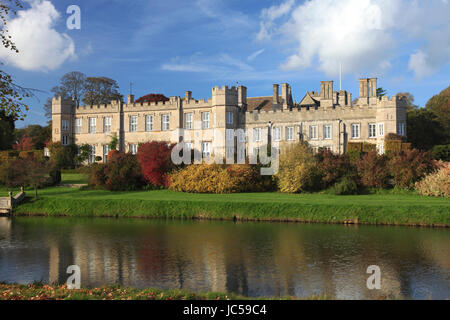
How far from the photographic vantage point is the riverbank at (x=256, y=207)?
22969 millimetres

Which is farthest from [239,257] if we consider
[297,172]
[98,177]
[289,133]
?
[289,133]

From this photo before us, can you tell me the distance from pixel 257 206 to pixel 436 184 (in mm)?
11477

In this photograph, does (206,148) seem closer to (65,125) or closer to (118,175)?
(118,175)

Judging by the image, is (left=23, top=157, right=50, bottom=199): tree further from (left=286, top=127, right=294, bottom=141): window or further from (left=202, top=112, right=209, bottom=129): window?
(left=286, top=127, right=294, bottom=141): window

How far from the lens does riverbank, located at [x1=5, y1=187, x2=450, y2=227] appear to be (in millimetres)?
22969

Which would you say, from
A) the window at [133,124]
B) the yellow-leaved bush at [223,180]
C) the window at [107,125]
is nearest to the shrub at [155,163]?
the yellow-leaved bush at [223,180]

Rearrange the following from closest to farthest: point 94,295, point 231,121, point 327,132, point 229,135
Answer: point 94,295 → point 327,132 → point 229,135 → point 231,121

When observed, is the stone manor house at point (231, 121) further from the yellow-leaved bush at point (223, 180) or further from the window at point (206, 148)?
the yellow-leaved bush at point (223, 180)

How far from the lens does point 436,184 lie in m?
27.4

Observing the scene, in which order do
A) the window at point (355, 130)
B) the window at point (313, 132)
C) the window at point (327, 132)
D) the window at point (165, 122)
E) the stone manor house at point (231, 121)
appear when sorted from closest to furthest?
1. the stone manor house at point (231, 121)
2. the window at point (355, 130)
3. the window at point (327, 132)
4. the window at point (313, 132)
5. the window at point (165, 122)

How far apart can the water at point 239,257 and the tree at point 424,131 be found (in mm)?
23980

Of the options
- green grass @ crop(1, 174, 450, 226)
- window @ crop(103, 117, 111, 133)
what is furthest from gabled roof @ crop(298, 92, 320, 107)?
green grass @ crop(1, 174, 450, 226)
